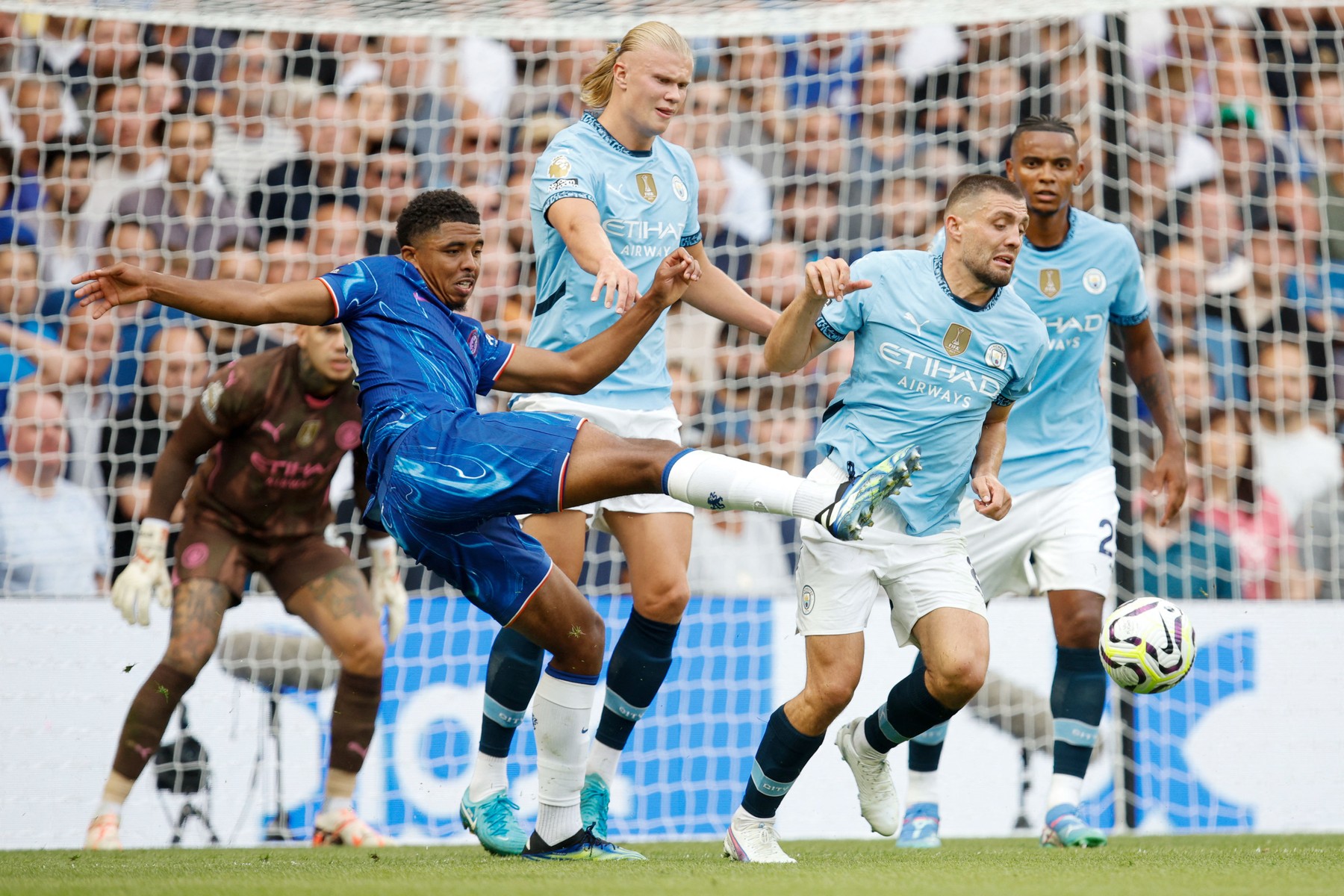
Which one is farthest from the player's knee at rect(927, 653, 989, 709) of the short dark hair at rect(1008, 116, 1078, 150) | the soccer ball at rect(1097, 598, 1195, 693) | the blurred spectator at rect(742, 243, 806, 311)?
the blurred spectator at rect(742, 243, 806, 311)

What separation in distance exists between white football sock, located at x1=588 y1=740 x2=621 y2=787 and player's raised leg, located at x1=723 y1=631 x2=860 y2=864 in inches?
19.3

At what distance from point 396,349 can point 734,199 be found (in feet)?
14.8

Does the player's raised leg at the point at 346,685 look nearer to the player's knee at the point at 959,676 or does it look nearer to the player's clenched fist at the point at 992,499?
the player's knee at the point at 959,676

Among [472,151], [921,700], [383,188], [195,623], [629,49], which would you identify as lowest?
[921,700]

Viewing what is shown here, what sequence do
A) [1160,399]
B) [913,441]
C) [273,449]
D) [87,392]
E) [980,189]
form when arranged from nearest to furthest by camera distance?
[913,441] → [980,189] → [1160,399] → [273,449] → [87,392]

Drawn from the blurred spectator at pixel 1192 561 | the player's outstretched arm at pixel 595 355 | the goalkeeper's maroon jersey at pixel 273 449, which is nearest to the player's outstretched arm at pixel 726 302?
the player's outstretched arm at pixel 595 355

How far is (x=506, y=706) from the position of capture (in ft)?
14.5

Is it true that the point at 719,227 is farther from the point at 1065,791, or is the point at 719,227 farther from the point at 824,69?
the point at 1065,791

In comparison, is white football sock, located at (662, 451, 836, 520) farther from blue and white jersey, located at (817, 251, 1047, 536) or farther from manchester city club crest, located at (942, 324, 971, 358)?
manchester city club crest, located at (942, 324, 971, 358)

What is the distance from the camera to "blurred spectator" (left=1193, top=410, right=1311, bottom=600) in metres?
7.10

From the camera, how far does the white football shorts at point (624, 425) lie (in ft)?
14.3

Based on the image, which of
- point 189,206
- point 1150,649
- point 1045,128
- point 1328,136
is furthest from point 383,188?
point 1328,136

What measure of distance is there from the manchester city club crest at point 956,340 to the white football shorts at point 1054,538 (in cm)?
91

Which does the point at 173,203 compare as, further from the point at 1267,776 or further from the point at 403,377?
the point at 1267,776
